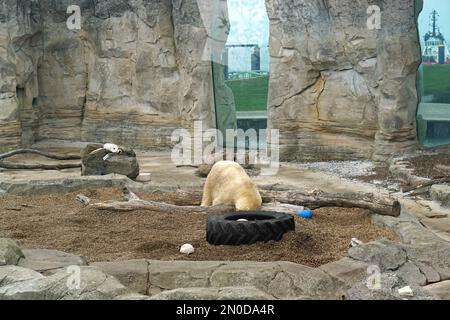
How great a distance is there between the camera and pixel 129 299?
390cm

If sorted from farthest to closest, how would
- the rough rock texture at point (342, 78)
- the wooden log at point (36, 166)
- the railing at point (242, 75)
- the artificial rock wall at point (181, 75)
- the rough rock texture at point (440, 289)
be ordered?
the railing at point (242, 75) < the artificial rock wall at point (181, 75) < the rough rock texture at point (342, 78) < the wooden log at point (36, 166) < the rough rock texture at point (440, 289)

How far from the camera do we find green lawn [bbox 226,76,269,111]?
568 inches

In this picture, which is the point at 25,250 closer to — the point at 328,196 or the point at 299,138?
the point at 328,196

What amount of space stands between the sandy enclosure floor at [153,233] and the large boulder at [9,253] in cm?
54

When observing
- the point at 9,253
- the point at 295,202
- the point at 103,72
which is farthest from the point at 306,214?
the point at 103,72

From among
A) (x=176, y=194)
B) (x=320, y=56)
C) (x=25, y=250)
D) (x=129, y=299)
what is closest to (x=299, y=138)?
(x=320, y=56)

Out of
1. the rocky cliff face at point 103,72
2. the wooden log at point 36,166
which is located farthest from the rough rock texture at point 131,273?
the rocky cliff face at point 103,72

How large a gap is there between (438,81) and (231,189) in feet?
21.1

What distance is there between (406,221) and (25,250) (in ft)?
10.6

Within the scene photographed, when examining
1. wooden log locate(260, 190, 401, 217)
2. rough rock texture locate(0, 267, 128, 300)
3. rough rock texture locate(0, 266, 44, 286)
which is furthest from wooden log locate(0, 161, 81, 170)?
rough rock texture locate(0, 267, 128, 300)

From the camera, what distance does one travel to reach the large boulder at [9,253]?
483 centimetres

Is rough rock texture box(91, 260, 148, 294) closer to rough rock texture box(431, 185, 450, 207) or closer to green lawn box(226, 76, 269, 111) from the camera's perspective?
rough rock texture box(431, 185, 450, 207)

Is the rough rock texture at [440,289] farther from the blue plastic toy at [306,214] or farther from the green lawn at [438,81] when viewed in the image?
the green lawn at [438,81]

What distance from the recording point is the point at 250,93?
1462cm
